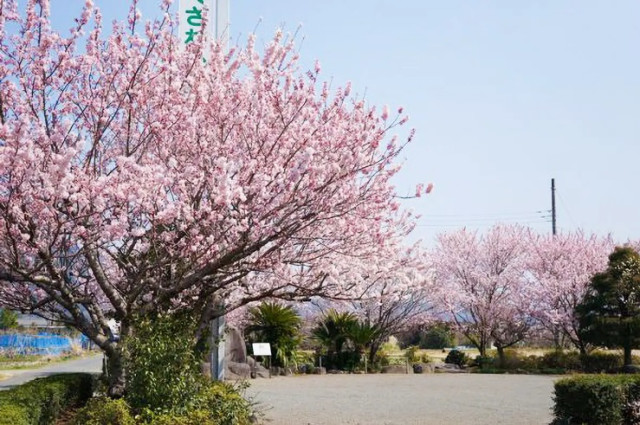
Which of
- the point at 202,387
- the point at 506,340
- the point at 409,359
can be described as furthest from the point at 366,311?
the point at 202,387

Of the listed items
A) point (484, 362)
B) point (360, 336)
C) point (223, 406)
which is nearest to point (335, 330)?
point (360, 336)

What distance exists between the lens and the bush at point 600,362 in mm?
24422

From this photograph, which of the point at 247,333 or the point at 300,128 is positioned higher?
the point at 300,128

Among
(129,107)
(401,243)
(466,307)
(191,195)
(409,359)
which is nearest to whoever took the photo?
(129,107)

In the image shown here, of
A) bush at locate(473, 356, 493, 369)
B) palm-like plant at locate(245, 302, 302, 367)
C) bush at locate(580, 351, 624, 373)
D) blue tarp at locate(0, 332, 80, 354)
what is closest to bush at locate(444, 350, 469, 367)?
bush at locate(473, 356, 493, 369)

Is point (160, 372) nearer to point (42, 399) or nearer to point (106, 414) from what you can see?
point (106, 414)

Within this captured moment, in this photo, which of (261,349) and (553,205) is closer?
(261,349)

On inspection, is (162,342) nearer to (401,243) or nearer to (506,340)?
(401,243)

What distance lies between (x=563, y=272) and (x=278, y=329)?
46.4 ft

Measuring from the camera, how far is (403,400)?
1524cm

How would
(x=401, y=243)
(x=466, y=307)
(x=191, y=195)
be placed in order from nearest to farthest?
1. (x=191, y=195)
2. (x=401, y=243)
3. (x=466, y=307)

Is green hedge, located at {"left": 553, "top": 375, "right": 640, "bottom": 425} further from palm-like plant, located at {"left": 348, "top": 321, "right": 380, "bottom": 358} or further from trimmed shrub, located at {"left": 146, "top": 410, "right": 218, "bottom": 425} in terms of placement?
palm-like plant, located at {"left": 348, "top": 321, "right": 380, "bottom": 358}

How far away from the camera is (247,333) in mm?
24938

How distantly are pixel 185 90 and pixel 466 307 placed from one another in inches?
947
